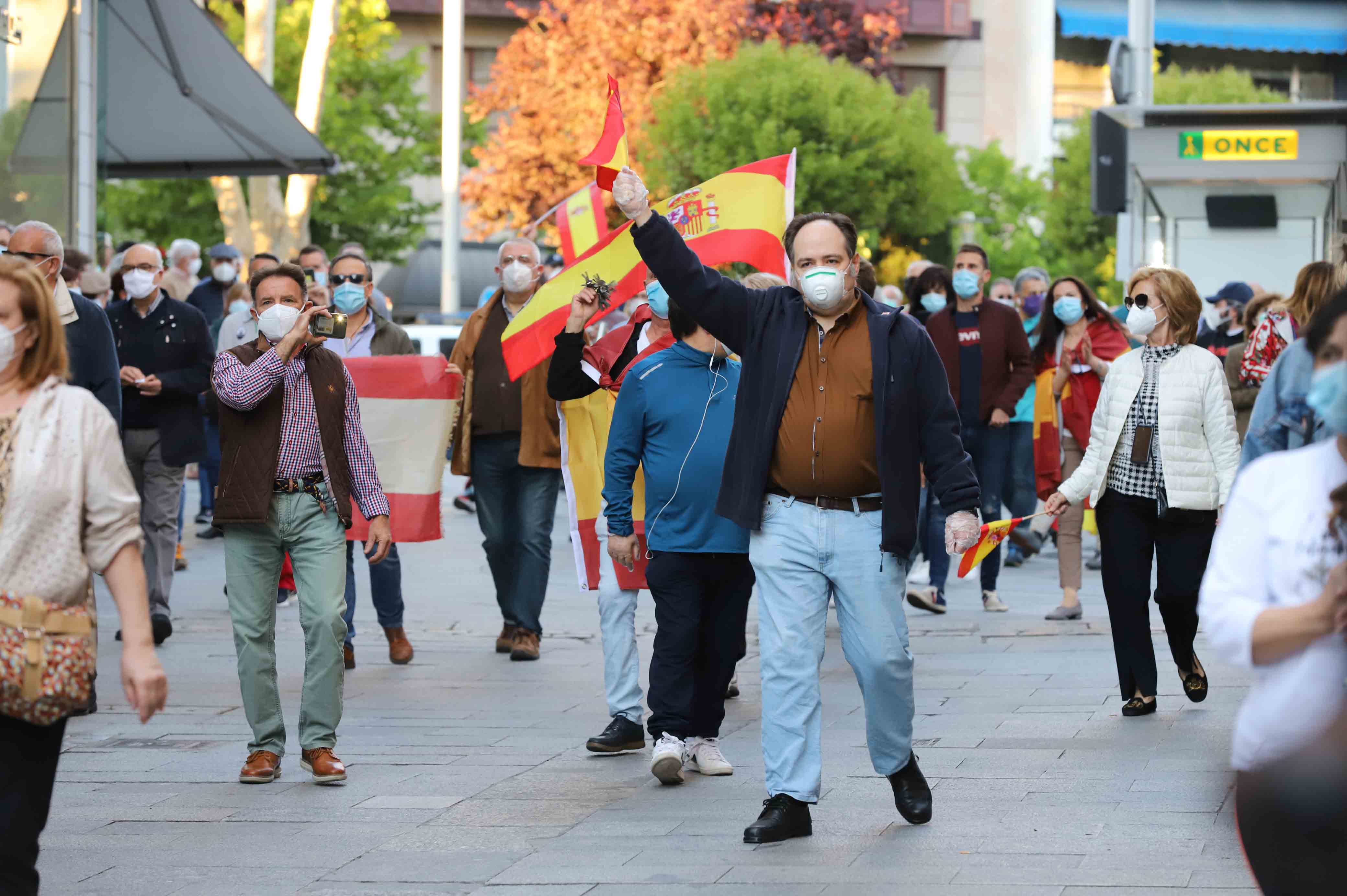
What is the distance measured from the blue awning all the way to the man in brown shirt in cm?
3910

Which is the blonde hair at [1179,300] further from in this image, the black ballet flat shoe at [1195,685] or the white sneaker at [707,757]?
the white sneaker at [707,757]

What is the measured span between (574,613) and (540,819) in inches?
220

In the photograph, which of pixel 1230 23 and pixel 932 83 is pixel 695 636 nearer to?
pixel 1230 23

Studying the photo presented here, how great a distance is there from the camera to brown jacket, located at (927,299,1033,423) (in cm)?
1166

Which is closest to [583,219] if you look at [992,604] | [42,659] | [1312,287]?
[1312,287]

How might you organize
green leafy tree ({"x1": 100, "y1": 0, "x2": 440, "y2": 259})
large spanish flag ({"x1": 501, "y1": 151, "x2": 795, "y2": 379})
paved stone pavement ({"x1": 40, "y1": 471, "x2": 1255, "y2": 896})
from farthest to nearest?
1. green leafy tree ({"x1": 100, "y1": 0, "x2": 440, "y2": 259})
2. large spanish flag ({"x1": 501, "y1": 151, "x2": 795, "y2": 379})
3. paved stone pavement ({"x1": 40, "y1": 471, "x2": 1255, "y2": 896})

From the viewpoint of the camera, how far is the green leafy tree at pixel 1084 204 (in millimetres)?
42406

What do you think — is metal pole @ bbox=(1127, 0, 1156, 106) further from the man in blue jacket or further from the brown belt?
the brown belt

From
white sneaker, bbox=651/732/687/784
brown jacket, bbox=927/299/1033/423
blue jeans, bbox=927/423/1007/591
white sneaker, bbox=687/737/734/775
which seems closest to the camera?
white sneaker, bbox=651/732/687/784

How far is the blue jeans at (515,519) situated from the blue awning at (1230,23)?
1545 inches

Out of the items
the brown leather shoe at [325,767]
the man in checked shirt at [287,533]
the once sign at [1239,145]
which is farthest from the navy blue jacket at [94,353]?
the once sign at [1239,145]

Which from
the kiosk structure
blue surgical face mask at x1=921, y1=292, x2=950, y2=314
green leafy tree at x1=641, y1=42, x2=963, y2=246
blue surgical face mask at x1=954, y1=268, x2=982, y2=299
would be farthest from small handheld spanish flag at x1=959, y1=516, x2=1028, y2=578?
green leafy tree at x1=641, y1=42, x2=963, y2=246

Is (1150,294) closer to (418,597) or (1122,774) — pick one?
(1122,774)

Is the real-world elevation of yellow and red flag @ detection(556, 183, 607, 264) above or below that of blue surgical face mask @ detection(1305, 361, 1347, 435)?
above
